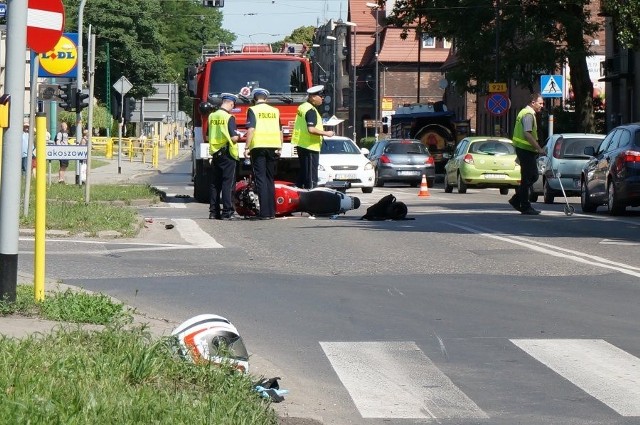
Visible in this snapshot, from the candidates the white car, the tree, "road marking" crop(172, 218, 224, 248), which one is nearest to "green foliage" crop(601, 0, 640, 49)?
the white car

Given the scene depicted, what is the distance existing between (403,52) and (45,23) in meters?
104

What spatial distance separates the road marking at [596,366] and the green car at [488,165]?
27.5m

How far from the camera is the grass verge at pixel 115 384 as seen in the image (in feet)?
18.7

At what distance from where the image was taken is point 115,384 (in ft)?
21.2

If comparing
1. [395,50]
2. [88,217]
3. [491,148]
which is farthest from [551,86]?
[395,50]

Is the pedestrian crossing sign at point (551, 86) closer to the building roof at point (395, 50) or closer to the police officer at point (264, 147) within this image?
the police officer at point (264, 147)

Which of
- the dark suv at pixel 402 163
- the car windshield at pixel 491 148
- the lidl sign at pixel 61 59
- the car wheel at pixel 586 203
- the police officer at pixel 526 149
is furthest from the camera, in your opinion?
the dark suv at pixel 402 163

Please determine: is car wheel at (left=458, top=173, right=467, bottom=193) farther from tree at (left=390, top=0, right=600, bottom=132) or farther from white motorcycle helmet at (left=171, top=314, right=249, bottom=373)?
white motorcycle helmet at (left=171, top=314, right=249, bottom=373)

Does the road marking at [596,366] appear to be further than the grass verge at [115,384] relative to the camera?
Yes

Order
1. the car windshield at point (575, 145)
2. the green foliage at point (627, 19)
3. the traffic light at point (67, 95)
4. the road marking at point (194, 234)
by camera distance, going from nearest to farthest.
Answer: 1. the road marking at point (194, 234)
2. the car windshield at point (575, 145)
3. the traffic light at point (67, 95)
4. the green foliage at point (627, 19)

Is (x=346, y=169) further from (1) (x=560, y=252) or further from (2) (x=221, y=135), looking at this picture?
(1) (x=560, y=252)

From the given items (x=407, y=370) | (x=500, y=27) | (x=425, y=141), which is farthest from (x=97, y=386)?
(x=425, y=141)

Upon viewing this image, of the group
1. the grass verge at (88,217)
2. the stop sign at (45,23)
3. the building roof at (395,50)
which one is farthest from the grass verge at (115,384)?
the building roof at (395,50)

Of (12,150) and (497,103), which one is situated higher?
(497,103)
